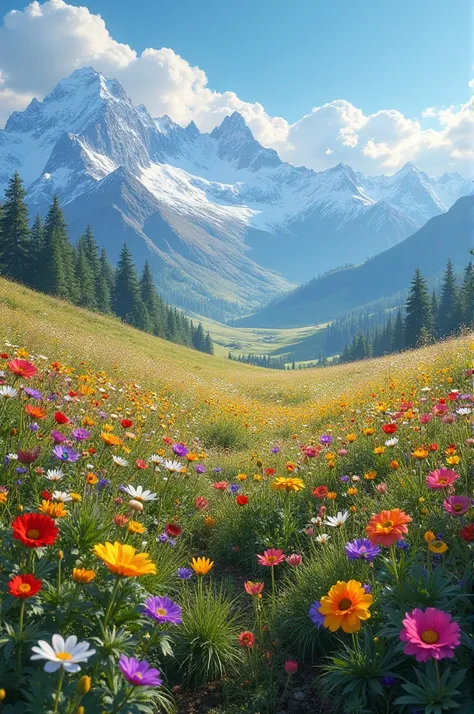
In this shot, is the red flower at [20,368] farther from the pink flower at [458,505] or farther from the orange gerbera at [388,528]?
the pink flower at [458,505]

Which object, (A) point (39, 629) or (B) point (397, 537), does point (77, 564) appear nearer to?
(A) point (39, 629)

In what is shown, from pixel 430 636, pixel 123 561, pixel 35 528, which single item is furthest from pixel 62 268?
pixel 430 636

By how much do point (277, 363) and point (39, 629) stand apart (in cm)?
17214

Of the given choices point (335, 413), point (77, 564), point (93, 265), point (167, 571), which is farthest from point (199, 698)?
point (93, 265)

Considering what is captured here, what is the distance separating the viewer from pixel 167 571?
3.26 metres

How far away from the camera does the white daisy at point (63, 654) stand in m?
1.40

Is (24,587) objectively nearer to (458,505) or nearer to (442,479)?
(458,505)

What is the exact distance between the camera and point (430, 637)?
1.63 m

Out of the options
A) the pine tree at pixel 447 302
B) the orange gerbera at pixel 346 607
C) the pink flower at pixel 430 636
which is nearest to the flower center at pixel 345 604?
the orange gerbera at pixel 346 607

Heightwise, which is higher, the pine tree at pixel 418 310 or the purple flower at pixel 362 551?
the pine tree at pixel 418 310

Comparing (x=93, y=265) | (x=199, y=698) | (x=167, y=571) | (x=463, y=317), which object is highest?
(x=93, y=265)

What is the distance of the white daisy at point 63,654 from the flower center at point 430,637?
1.17 meters

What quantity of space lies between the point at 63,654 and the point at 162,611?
0.71m

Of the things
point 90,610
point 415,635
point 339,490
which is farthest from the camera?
point 339,490
